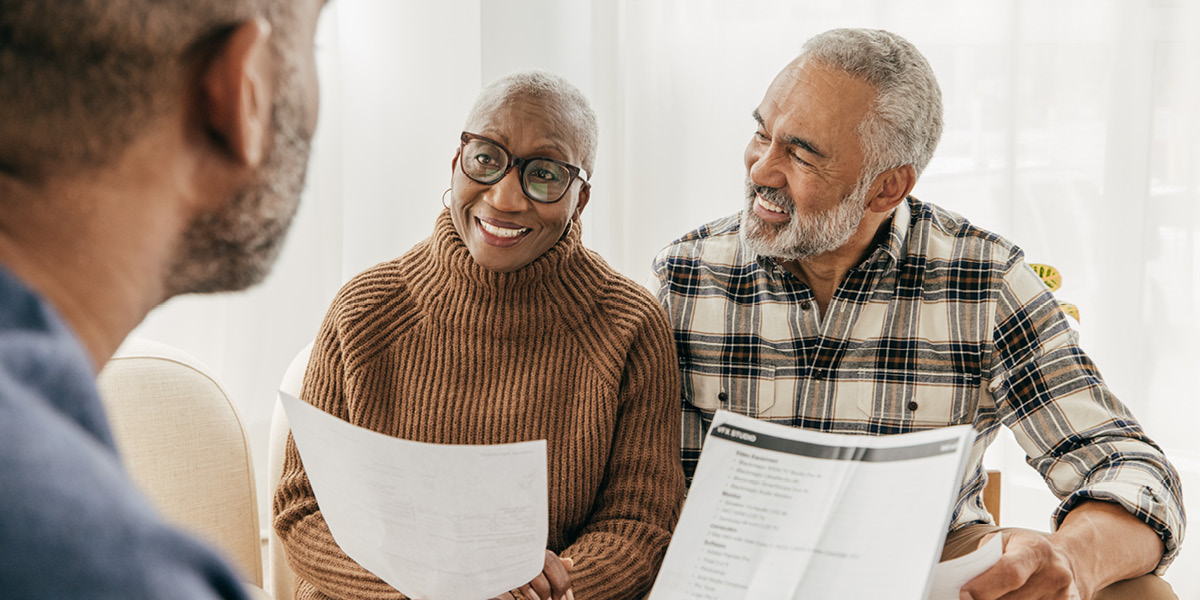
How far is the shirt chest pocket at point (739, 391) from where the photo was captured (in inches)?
63.7

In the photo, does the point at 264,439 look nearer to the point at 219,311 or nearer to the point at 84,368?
the point at 219,311

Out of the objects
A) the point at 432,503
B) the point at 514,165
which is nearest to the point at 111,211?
the point at 432,503

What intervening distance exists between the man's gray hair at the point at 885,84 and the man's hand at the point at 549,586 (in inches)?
31.0

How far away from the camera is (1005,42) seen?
233cm

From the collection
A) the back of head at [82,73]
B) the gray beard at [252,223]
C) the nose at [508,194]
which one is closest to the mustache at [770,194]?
the nose at [508,194]

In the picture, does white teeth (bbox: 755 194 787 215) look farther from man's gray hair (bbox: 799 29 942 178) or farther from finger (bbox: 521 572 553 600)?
finger (bbox: 521 572 553 600)

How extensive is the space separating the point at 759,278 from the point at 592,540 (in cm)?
53

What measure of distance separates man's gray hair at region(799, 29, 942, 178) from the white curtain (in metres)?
0.82

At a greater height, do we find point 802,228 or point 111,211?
point 111,211

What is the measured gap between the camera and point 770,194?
5.28ft

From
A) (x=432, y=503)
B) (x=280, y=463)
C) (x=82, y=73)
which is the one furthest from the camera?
(x=280, y=463)

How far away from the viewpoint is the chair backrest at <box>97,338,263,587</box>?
5.18 ft

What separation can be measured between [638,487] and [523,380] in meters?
0.23

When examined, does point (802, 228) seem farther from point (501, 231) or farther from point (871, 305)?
point (501, 231)
